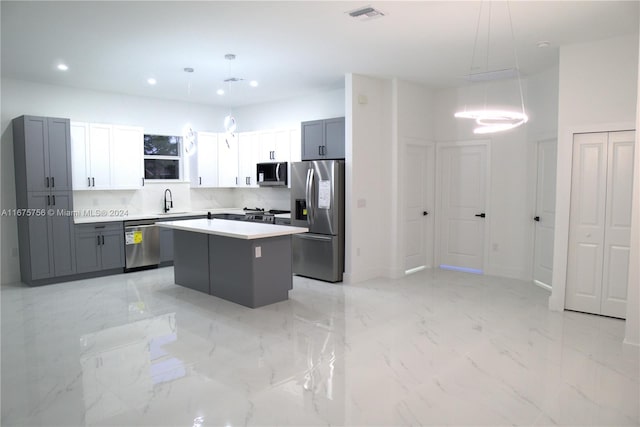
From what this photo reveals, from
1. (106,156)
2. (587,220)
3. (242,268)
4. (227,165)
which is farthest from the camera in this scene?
(227,165)

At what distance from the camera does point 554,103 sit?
581cm

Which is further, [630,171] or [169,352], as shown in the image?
[630,171]

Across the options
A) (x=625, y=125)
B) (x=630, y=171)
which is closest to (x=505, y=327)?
(x=630, y=171)

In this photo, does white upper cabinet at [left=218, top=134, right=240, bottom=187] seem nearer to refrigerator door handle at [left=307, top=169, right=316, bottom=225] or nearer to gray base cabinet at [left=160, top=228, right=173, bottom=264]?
gray base cabinet at [left=160, top=228, right=173, bottom=264]

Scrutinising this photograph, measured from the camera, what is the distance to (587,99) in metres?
4.69

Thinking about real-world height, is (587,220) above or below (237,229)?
above

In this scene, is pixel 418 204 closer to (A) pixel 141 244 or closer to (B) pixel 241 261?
(B) pixel 241 261

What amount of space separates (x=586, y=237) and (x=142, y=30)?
5155 mm

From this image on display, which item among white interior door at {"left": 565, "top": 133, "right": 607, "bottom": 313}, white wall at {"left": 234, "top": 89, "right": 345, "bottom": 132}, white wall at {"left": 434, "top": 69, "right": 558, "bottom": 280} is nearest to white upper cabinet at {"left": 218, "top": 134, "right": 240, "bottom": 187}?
white wall at {"left": 234, "top": 89, "right": 345, "bottom": 132}

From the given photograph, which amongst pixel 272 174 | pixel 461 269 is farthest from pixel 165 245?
pixel 461 269

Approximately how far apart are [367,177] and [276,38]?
255cm

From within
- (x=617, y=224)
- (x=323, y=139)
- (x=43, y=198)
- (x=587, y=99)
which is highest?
(x=587, y=99)

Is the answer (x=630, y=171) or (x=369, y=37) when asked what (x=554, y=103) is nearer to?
(x=630, y=171)

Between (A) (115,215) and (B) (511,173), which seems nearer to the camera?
(B) (511,173)
